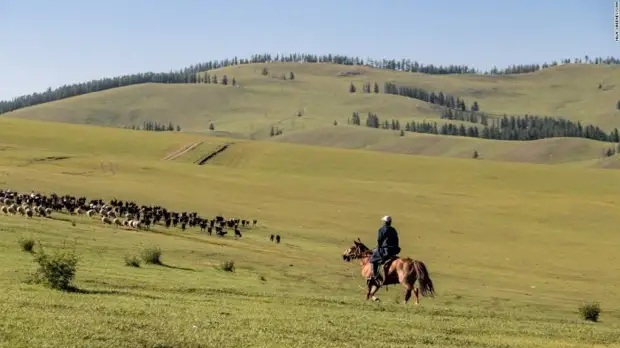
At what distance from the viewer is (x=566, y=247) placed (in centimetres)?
5262

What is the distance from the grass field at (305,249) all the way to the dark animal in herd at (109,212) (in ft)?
4.59

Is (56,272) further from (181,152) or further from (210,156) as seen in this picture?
(181,152)

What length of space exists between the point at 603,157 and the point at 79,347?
19813cm

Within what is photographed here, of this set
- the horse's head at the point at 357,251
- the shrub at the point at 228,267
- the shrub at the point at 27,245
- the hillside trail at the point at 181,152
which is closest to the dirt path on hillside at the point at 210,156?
the hillside trail at the point at 181,152

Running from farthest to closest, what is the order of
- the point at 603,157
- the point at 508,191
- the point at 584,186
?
1. the point at 603,157
2. the point at 584,186
3. the point at 508,191

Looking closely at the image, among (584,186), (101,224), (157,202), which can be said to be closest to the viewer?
(101,224)

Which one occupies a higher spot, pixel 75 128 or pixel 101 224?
pixel 75 128

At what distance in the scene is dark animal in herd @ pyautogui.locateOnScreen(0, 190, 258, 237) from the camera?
1563 inches

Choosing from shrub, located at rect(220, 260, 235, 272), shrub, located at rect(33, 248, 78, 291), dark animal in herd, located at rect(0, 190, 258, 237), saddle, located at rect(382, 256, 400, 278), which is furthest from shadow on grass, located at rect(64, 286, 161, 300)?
dark animal in herd, located at rect(0, 190, 258, 237)

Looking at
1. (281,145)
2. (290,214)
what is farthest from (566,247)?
(281,145)

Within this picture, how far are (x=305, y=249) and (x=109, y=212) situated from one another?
10.5m

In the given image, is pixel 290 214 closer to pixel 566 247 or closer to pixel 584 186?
pixel 566 247

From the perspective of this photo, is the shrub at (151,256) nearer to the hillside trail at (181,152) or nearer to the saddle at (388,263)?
the saddle at (388,263)

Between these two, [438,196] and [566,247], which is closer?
[566,247]
